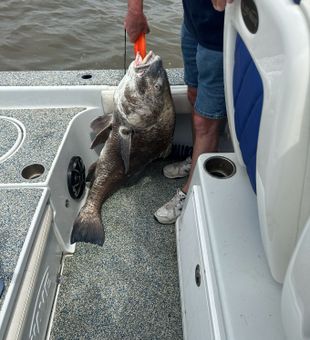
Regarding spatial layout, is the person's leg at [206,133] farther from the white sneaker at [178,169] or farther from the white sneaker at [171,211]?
the white sneaker at [178,169]

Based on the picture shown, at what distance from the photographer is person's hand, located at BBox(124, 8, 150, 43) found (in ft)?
5.98

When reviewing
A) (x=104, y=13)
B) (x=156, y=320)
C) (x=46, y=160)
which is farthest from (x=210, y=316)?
(x=104, y=13)

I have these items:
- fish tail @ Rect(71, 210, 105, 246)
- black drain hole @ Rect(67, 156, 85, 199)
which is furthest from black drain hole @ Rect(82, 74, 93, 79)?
fish tail @ Rect(71, 210, 105, 246)

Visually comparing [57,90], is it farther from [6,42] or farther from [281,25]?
[6,42]

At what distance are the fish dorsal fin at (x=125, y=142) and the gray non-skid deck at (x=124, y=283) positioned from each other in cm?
28

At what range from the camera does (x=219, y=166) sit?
1.51 metres

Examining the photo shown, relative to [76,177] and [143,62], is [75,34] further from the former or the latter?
[76,177]

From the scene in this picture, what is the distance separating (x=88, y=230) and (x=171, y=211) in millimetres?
464

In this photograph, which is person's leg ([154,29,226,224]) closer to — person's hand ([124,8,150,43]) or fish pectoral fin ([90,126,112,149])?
person's hand ([124,8,150,43])

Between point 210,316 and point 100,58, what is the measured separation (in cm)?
463

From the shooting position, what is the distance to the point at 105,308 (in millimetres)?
1670

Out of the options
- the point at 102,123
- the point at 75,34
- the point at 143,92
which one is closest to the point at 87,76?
the point at 102,123

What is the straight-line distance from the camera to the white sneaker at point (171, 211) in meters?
2.03

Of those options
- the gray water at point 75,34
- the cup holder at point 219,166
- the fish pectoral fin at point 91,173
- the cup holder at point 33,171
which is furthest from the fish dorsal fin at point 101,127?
the gray water at point 75,34
